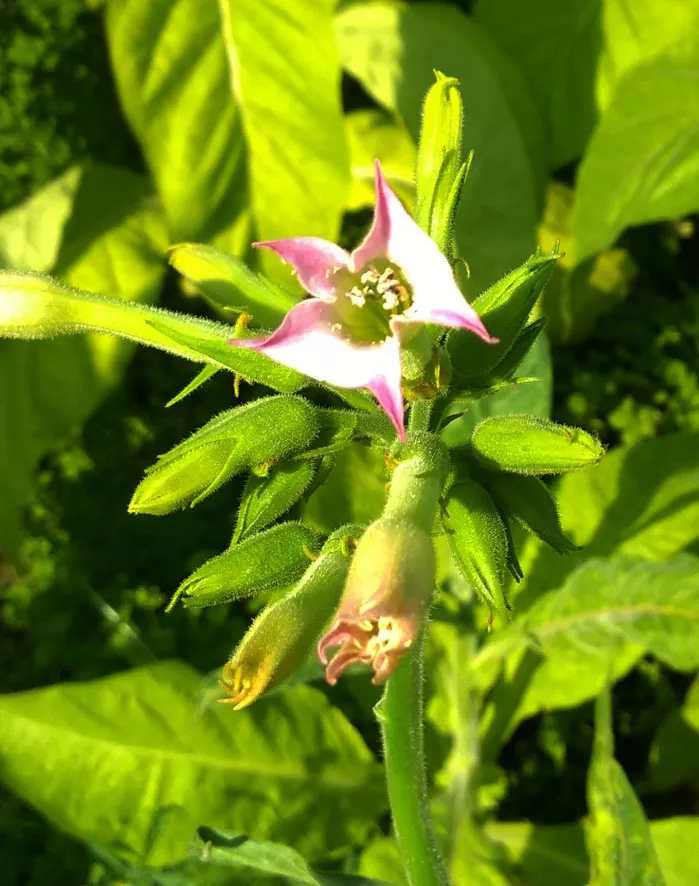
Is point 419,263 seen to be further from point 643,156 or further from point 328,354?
point 643,156

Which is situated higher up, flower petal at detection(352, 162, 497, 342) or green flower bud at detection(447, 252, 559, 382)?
flower petal at detection(352, 162, 497, 342)

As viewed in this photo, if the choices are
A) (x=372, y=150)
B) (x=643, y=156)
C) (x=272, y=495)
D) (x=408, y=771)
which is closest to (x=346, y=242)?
(x=372, y=150)

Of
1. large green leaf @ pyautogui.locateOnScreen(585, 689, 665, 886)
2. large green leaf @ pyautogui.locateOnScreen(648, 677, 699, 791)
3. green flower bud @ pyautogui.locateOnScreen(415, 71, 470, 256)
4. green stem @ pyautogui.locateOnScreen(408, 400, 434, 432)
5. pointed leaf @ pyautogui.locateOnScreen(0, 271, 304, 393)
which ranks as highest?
green flower bud @ pyautogui.locateOnScreen(415, 71, 470, 256)

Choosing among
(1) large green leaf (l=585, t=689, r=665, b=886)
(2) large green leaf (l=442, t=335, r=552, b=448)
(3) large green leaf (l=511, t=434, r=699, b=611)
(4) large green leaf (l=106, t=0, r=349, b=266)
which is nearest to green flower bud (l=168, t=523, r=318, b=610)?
(2) large green leaf (l=442, t=335, r=552, b=448)

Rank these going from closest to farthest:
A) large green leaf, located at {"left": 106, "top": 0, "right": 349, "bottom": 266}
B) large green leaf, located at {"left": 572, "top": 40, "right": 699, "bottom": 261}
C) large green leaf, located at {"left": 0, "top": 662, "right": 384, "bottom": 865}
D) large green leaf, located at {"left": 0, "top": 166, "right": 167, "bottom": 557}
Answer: large green leaf, located at {"left": 0, "top": 662, "right": 384, "bottom": 865}
large green leaf, located at {"left": 572, "top": 40, "right": 699, "bottom": 261}
large green leaf, located at {"left": 106, "top": 0, "right": 349, "bottom": 266}
large green leaf, located at {"left": 0, "top": 166, "right": 167, "bottom": 557}

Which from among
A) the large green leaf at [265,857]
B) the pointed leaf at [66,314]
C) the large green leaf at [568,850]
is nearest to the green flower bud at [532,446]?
the pointed leaf at [66,314]

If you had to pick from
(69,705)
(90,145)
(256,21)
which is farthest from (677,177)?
(90,145)

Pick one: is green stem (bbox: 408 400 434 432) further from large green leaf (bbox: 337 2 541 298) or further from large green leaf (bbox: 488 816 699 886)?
large green leaf (bbox: 488 816 699 886)

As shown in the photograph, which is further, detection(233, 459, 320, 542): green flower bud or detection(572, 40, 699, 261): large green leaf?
detection(572, 40, 699, 261): large green leaf
